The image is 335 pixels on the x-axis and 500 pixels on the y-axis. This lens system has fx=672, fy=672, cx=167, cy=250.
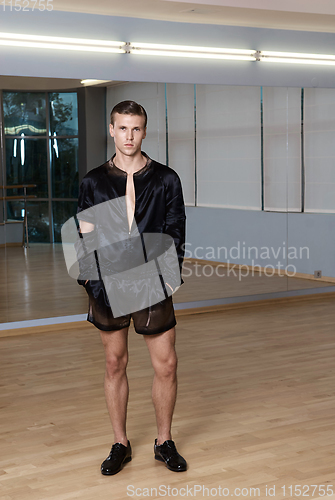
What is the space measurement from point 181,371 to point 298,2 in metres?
3.28

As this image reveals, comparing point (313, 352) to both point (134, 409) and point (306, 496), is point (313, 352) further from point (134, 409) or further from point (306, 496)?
point (306, 496)

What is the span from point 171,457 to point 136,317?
65cm

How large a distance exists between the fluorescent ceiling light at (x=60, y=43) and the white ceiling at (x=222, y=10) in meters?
0.24

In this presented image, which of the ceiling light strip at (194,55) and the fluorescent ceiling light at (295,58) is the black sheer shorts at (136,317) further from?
the fluorescent ceiling light at (295,58)

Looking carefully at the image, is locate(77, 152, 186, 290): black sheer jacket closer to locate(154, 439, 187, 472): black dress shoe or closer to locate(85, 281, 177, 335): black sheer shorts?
locate(85, 281, 177, 335): black sheer shorts

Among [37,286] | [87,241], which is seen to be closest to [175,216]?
[87,241]

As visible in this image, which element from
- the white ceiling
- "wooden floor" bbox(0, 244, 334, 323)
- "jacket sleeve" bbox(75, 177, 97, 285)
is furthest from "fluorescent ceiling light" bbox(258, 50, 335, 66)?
"jacket sleeve" bbox(75, 177, 97, 285)

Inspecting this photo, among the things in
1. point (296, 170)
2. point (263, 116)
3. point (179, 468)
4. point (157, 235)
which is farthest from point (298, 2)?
point (179, 468)

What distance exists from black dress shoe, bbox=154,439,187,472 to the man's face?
130cm

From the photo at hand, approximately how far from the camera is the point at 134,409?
3.82 m

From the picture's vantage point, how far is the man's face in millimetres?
2809

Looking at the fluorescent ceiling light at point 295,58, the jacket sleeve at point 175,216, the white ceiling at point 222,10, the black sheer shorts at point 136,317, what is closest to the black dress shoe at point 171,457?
the black sheer shorts at point 136,317

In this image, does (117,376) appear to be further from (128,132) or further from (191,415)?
(128,132)

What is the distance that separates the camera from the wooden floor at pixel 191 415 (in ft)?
9.46
